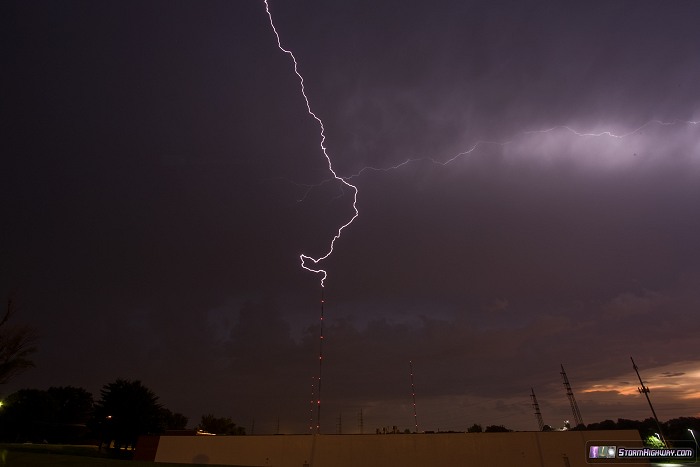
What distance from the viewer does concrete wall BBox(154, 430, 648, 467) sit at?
24.8 m

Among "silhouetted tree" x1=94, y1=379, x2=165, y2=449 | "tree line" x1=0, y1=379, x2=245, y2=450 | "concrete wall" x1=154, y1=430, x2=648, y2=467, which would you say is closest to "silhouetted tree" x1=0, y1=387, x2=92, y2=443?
"tree line" x1=0, y1=379, x2=245, y2=450

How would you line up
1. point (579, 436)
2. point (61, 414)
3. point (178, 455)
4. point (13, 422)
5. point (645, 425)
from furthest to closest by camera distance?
point (645, 425) → point (61, 414) → point (13, 422) → point (178, 455) → point (579, 436)

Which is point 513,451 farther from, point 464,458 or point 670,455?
point 670,455

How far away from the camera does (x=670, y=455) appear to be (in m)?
23.3

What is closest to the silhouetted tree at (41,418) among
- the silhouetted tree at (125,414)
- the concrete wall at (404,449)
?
the silhouetted tree at (125,414)

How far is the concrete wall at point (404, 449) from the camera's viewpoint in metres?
24.8

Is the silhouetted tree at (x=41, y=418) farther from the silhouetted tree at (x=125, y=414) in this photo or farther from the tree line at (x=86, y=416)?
the silhouetted tree at (x=125, y=414)

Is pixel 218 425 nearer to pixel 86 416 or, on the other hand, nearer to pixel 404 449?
pixel 86 416

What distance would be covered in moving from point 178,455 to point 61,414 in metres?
48.6

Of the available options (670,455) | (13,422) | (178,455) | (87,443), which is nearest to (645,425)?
(670,455)

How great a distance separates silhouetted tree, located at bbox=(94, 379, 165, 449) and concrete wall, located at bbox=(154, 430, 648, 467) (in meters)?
19.1

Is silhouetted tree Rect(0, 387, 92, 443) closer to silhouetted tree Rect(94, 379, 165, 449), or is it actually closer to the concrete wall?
silhouetted tree Rect(94, 379, 165, 449)

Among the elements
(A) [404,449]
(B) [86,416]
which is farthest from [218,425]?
(A) [404,449]

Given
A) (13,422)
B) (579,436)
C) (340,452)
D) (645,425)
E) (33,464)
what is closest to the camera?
(33,464)
